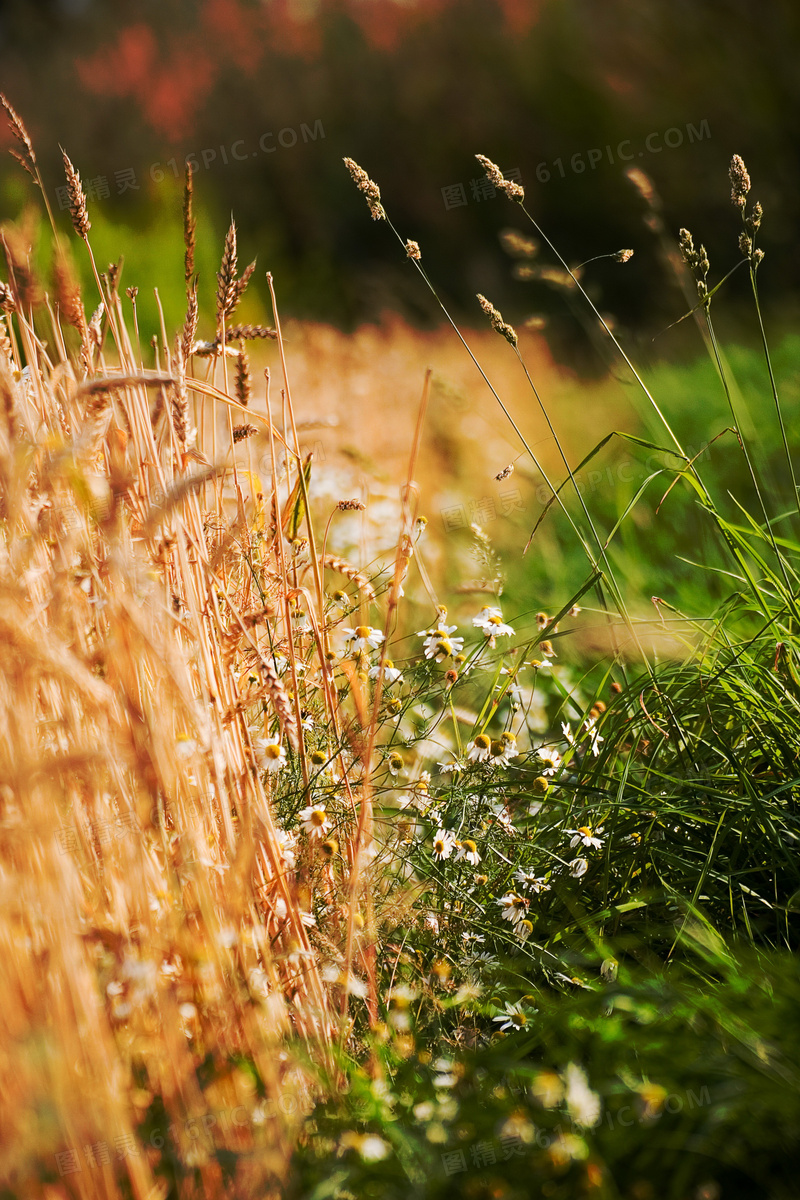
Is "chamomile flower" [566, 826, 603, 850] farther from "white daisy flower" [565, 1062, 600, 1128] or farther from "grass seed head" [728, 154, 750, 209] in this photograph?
"grass seed head" [728, 154, 750, 209]

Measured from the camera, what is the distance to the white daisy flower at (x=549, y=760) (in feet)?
3.73

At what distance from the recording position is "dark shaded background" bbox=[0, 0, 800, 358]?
593 centimetres

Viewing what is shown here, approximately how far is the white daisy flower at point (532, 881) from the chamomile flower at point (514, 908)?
0.03 meters

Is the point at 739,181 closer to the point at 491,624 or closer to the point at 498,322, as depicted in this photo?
the point at 498,322

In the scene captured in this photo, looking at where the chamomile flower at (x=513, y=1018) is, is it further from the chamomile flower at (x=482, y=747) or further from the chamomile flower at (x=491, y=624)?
the chamomile flower at (x=491, y=624)

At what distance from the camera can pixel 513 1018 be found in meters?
0.88

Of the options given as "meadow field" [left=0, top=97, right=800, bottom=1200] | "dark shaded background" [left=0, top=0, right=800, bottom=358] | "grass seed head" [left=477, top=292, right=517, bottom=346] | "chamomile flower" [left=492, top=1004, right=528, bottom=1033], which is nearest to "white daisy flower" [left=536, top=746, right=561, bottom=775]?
"meadow field" [left=0, top=97, right=800, bottom=1200]

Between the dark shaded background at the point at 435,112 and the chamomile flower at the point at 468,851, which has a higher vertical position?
the dark shaded background at the point at 435,112

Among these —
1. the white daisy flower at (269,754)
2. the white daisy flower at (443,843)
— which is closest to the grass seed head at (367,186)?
the white daisy flower at (269,754)

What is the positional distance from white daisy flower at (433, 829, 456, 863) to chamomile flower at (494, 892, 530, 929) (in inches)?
3.3

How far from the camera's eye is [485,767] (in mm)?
1094

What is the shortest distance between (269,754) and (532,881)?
0.38 meters

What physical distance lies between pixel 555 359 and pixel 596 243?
7.57ft

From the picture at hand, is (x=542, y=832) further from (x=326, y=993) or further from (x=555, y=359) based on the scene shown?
(x=555, y=359)
